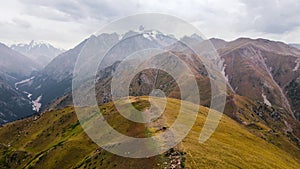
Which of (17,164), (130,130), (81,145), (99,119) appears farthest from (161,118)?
(17,164)

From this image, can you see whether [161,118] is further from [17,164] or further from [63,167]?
[17,164]

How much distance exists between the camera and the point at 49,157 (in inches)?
5246

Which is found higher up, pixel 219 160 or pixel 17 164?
pixel 219 160

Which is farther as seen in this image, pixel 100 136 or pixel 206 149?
pixel 100 136

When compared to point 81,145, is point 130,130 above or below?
above

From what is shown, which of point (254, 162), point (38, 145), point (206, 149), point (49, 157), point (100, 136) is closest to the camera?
point (206, 149)

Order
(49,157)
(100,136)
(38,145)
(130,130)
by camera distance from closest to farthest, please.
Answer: (130,130), (100,136), (49,157), (38,145)

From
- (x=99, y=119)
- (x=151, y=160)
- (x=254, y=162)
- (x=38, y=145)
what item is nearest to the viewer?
(x=151, y=160)

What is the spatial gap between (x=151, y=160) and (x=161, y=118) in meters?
37.5

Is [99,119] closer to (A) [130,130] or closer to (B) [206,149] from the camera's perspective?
(A) [130,130]

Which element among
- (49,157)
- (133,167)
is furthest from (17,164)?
(133,167)

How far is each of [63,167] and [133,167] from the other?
4703 cm

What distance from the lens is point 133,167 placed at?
82250 mm

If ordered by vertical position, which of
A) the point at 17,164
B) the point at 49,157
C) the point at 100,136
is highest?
the point at 100,136
